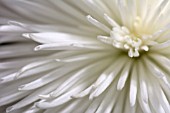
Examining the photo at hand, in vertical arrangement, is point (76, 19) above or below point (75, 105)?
above

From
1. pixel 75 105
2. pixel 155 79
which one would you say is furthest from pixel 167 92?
pixel 75 105

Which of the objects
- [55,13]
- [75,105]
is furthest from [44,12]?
[75,105]

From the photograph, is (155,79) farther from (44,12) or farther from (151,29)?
(44,12)

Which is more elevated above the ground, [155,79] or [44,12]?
[44,12]

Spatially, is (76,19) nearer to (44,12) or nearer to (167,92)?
(44,12)
